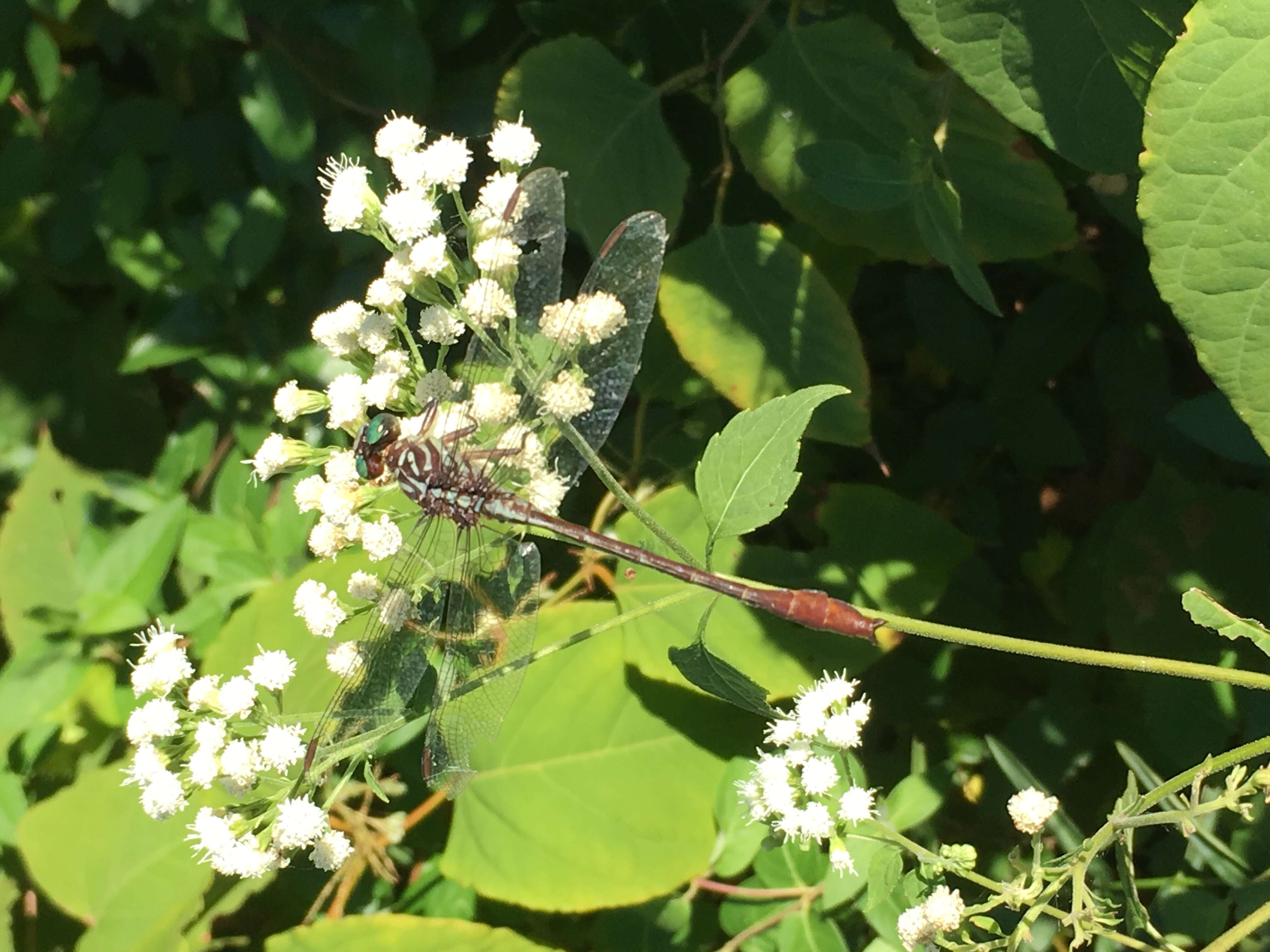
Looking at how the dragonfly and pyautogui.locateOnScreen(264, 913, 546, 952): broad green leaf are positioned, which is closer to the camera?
the dragonfly

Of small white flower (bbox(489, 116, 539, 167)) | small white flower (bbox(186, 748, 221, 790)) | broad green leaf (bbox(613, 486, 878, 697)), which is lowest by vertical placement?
broad green leaf (bbox(613, 486, 878, 697))

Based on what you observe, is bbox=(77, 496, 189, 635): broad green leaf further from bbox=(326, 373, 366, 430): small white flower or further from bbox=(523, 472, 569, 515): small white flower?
bbox=(523, 472, 569, 515): small white flower

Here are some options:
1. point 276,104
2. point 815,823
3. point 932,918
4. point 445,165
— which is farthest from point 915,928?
point 276,104

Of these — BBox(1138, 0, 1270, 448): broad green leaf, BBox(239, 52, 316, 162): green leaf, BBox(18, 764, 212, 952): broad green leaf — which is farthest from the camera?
BBox(239, 52, 316, 162): green leaf

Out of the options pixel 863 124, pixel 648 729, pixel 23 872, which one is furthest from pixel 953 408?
pixel 23 872

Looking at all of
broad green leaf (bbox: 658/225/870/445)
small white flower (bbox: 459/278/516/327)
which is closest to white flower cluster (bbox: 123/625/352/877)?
small white flower (bbox: 459/278/516/327)

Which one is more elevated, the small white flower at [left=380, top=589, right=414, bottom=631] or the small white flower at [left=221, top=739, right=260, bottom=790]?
the small white flower at [left=380, top=589, right=414, bottom=631]

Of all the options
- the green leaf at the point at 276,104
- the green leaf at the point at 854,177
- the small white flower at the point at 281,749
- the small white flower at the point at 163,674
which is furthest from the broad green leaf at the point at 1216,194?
the green leaf at the point at 276,104

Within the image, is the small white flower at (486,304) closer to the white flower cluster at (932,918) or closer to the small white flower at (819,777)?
the small white flower at (819,777)
